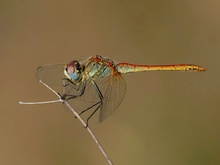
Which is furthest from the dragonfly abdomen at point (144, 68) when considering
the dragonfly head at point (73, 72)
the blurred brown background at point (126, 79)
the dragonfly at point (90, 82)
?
the blurred brown background at point (126, 79)

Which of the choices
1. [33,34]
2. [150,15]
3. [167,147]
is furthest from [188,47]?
[33,34]

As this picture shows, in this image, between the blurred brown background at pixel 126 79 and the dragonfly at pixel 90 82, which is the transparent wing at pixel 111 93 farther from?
the blurred brown background at pixel 126 79

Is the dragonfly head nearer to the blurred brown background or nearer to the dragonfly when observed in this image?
the dragonfly

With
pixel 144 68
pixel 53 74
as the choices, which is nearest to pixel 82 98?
pixel 53 74

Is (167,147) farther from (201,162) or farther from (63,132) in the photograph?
(63,132)

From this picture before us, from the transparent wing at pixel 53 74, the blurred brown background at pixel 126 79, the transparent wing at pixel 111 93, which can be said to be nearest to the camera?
the transparent wing at pixel 111 93

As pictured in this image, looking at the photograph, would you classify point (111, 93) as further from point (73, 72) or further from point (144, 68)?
point (144, 68)
